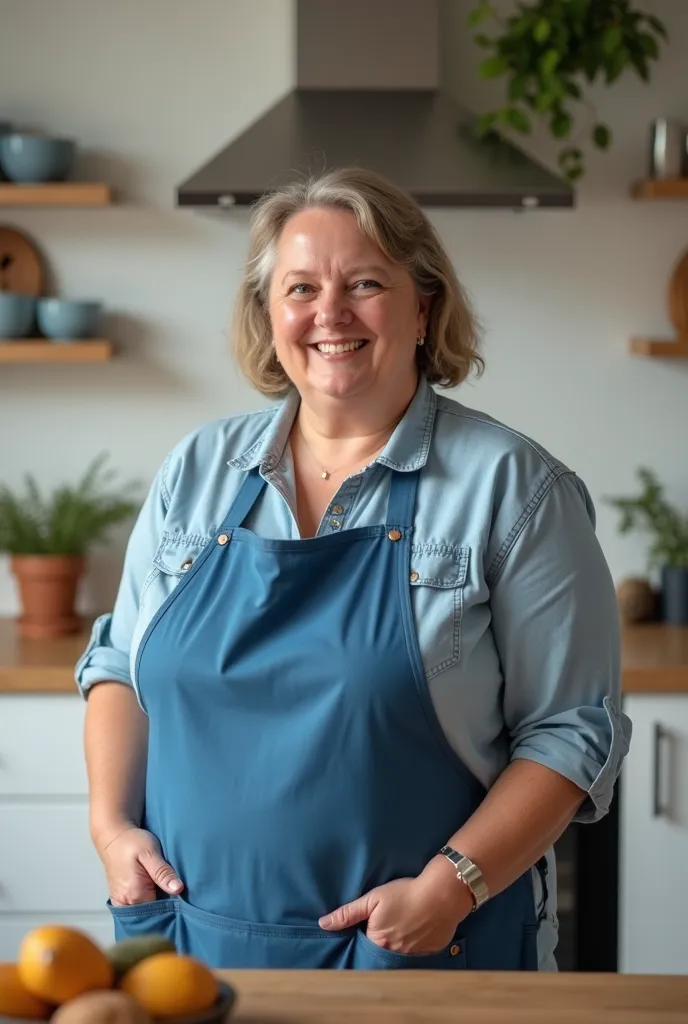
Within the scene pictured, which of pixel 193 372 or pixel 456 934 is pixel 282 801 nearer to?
pixel 456 934

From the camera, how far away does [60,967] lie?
846mm

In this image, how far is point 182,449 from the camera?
1608 millimetres

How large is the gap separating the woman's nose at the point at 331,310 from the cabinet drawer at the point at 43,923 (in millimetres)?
1443

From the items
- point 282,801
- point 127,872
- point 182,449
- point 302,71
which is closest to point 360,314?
point 182,449

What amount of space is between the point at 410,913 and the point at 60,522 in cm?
169

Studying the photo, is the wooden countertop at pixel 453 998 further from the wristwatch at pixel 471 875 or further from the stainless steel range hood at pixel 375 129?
the stainless steel range hood at pixel 375 129

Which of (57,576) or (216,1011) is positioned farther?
(57,576)

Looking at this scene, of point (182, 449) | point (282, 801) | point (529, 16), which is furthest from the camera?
point (529, 16)

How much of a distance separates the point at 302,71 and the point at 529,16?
48cm

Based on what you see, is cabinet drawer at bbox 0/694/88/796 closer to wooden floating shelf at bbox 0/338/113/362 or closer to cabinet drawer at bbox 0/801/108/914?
cabinet drawer at bbox 0/801/108/914

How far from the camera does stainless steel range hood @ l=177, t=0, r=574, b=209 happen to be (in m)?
2.45

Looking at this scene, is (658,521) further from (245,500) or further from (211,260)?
(245,500)

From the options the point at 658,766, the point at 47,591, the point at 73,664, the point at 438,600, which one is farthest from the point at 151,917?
the point at 47,591

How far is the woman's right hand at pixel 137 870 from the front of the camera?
1440 mm
